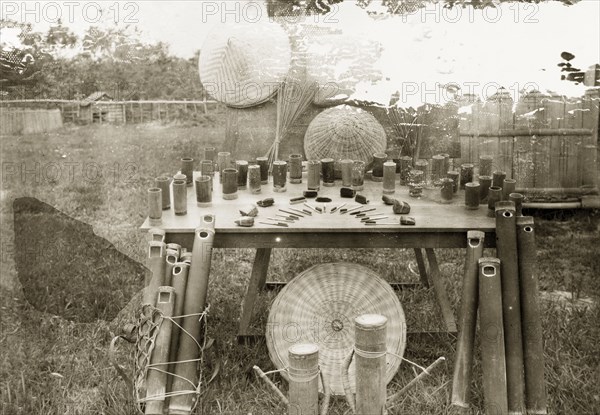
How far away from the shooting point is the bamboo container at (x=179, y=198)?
11.7 feet

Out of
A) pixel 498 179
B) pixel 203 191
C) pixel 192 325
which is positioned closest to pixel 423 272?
pixel 498 179

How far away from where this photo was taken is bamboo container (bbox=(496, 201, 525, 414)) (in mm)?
3178

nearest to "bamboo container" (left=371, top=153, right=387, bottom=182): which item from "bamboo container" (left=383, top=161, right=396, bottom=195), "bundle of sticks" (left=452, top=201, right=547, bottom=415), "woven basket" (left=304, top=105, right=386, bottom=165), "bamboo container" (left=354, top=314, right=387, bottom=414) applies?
"woven basket" (left=304, top=105, right=386, bottom=165)

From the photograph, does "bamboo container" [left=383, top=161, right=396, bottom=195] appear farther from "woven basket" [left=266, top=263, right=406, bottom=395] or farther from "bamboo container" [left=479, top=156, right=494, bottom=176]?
"woven basket" [left=266, top=263, right=406, bottom=395]

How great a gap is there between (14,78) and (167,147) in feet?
13.0

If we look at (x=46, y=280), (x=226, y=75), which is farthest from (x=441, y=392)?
(x=226, y=75)

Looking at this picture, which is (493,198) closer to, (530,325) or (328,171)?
(530,325)

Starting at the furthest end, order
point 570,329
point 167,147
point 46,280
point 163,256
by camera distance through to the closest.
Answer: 1. point 167,147
2. point 46,280
3. point 570,329
4. point 163,256

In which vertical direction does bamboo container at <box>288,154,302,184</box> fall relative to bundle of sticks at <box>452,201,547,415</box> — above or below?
above

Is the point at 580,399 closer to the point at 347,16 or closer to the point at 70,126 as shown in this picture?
the point at 347,16

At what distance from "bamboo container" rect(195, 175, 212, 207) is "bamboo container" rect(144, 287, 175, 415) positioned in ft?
2.42

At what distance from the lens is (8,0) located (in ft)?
15.3

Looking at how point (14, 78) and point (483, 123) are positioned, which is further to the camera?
point (483, 123)

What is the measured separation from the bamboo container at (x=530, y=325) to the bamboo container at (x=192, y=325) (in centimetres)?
155
